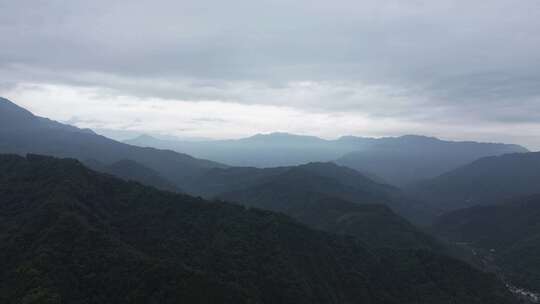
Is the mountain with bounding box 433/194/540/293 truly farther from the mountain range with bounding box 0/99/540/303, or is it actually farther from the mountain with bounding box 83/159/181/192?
the mountain with bounding box 83/159/181/192

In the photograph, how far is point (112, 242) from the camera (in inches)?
2586

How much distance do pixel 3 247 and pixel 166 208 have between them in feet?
101

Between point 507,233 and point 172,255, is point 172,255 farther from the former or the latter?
point 507,233

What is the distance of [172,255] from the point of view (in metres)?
72.6

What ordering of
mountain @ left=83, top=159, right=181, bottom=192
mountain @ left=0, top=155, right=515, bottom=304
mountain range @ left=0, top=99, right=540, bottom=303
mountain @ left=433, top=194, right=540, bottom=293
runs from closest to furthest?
1. mountain @ left=0, top=155, right=515, bottom=304
2. mountain range @ left=0, top=99, right=540, bottom=303
3. mountain @ left=433, top=194, right=540, bottom=293
4. mountain @ left=83, top=159, right=181, bottom=192

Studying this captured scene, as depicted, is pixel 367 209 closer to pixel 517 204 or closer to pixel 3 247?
pixel 517 204

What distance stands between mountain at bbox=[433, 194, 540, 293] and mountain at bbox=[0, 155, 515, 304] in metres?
43.2

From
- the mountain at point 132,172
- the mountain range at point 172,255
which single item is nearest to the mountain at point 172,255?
the mountain range at point 172,255

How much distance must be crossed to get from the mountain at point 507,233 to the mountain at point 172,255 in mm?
43156

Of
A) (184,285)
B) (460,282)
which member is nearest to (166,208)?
(184,285)

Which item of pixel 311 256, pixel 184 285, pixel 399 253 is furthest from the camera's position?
pixel 399 253

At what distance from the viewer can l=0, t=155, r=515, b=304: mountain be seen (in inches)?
2269

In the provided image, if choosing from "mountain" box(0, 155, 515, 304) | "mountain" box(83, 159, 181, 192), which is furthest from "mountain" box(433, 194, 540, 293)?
"mountain" box(83, 159, 181, 192)

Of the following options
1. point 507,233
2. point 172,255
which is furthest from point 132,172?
point 507,233
